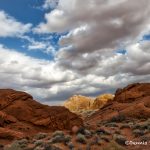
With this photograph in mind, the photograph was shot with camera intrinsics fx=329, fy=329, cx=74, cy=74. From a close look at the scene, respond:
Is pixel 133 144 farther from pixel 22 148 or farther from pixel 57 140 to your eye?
pixel 22 148

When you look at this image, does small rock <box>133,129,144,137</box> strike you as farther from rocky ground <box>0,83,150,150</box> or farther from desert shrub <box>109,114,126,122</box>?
desert shrub <box>109,114,126,122</box>

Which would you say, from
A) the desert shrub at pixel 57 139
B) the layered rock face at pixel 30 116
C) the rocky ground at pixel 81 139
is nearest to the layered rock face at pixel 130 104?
the rocky ground at pixel 81 139

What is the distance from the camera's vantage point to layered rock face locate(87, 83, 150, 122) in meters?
44.4

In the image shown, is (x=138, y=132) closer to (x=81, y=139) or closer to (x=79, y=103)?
(x=81, y=139)

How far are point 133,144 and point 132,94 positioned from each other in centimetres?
2993

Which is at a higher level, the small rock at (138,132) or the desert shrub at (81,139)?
the small rock at (138,132)

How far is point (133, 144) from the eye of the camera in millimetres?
23750

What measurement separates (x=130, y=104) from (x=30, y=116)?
21521 millimetres

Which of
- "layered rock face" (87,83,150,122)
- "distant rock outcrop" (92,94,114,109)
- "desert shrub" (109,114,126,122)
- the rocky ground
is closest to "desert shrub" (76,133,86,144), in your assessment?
the rocky ground

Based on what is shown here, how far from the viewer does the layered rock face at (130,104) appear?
44375 millimetres

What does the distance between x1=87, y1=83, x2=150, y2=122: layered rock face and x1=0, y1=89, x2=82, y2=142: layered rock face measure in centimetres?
1327

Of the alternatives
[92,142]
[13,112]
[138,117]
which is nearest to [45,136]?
[92,142]

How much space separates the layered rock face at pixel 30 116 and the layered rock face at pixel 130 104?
43.5 ft

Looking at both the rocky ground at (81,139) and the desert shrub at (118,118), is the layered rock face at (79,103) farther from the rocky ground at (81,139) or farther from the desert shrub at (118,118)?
the rocky ground at (81,139)
